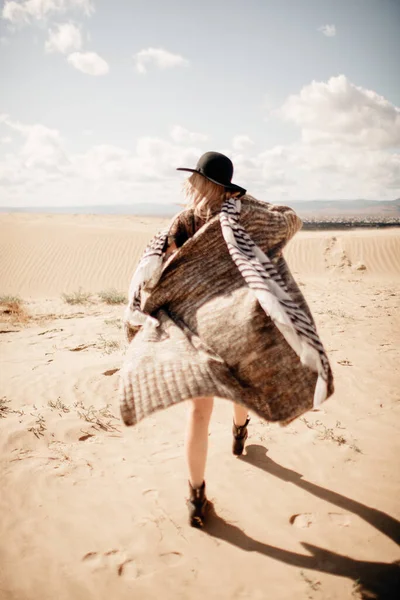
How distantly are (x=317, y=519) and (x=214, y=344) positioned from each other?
1271mm

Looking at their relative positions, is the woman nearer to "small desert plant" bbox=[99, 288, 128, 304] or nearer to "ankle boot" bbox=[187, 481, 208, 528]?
"ankle boot" bbox=[187, 481, 208, 528]

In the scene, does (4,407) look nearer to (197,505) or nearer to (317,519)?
(197,505)

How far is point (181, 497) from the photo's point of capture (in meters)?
2.05

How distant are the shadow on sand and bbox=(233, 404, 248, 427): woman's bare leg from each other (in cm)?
55

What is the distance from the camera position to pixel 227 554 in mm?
1681

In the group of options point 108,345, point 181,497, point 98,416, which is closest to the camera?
point 181,497

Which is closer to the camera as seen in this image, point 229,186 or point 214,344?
point 214,344

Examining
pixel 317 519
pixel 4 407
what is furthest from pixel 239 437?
pixel 4 407

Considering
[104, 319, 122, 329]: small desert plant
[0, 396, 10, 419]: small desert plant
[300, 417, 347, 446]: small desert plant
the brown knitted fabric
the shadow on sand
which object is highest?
the brown knitted fabric

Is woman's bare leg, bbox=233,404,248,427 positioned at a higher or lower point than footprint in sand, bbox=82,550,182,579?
higher

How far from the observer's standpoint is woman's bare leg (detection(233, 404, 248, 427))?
7.23 feet

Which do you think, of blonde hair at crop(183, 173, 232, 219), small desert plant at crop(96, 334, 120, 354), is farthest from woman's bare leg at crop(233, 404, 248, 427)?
small desert plant at crop(96, 334, 120, 354)

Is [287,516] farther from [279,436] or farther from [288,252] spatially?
[288,252]

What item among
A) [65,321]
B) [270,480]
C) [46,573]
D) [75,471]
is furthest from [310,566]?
[65,321]
